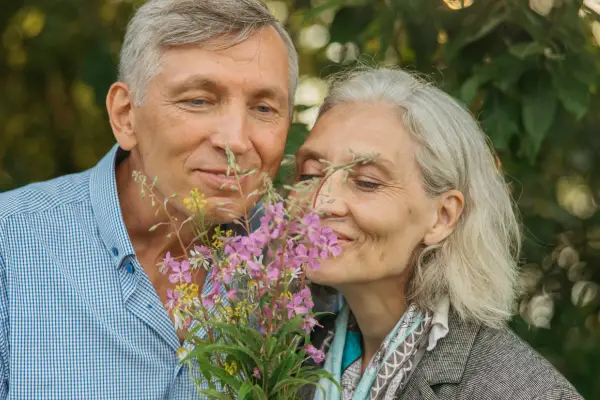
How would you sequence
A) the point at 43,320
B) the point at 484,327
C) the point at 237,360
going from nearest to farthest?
1. the point at 237,360
2. the point at 43,320
3. the point at 484,327

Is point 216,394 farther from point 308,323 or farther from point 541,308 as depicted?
point 541,308

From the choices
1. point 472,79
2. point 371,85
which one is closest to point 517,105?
point 472,79

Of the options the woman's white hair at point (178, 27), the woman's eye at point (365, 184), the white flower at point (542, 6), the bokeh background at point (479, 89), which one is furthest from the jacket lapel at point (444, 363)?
the white flower at point (542, 6)

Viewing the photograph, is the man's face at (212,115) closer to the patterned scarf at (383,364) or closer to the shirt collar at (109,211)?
the shirt collar at (109,211)

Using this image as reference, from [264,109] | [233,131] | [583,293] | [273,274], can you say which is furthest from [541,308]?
[273,274]

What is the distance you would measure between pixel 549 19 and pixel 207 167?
1362 millimetres

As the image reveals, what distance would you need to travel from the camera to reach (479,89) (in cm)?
332

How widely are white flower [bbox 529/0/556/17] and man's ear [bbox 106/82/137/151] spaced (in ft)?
4.65

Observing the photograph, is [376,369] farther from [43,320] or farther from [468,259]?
[43,320]

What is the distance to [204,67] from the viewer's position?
2.70 m

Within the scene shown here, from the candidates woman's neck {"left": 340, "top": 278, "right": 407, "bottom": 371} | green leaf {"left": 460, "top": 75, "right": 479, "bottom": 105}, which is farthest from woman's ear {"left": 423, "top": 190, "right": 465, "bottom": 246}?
green leaf {"left": 460, "top": 75, "right": 479, "bottom": 105}

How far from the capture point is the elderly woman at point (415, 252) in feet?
8.96

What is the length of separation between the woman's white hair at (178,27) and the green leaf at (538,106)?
924 mm

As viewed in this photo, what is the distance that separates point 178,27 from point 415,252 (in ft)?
3.21
